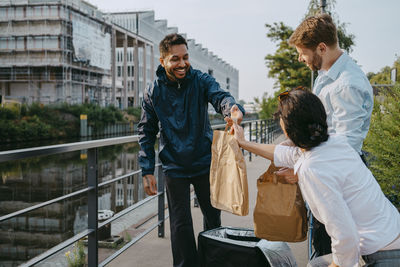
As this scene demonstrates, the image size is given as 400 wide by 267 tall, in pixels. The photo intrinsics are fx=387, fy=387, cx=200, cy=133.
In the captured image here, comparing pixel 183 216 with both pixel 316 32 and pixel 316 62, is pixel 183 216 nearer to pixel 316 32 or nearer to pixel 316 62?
pixel 316 62

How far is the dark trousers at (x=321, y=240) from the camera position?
197cm

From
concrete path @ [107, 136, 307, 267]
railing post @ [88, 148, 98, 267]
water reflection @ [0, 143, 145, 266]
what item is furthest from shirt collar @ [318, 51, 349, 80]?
water reflection @ [0, 143, 145, 266]

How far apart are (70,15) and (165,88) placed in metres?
49.3

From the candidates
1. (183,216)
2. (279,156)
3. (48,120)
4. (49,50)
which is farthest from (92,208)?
(49,50)

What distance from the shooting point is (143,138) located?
2.52 m

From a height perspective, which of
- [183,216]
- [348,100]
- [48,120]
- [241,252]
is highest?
[48,120]

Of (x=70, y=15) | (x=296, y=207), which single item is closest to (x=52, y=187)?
(x=296, y=207)

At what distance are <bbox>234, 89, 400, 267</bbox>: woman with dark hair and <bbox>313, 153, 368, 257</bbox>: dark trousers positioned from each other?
0.63 meters

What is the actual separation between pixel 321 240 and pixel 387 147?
67.9 inches

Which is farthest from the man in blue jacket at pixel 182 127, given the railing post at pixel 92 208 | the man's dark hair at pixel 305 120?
the man's dark hair at pixel 305 120

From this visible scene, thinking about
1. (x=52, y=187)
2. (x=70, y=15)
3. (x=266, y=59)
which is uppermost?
(x=70, y=15)

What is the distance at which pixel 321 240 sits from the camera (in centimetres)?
200

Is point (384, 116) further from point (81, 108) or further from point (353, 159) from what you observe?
point (81, 108)

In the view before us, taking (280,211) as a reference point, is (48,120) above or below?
above
